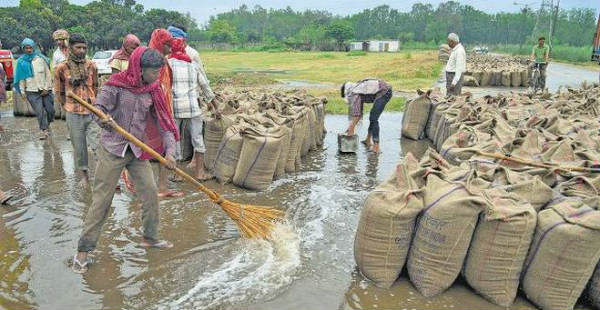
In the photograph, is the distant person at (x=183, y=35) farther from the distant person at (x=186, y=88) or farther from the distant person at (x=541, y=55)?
the distant person at (x=541, y=55)

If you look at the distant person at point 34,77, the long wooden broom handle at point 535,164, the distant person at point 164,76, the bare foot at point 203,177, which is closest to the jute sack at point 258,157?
the bare foot at point 203,177

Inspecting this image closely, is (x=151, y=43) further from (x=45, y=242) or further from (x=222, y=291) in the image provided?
(x=222, y=291)

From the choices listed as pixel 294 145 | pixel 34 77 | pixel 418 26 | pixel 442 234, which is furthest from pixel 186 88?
pixel 418 26

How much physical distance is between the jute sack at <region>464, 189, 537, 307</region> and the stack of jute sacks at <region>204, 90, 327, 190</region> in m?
2.61

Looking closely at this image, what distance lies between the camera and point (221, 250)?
3.75 meters

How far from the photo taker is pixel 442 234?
115 inches

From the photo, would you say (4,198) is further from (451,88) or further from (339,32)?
(339,32)

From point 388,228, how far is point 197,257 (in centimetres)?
149

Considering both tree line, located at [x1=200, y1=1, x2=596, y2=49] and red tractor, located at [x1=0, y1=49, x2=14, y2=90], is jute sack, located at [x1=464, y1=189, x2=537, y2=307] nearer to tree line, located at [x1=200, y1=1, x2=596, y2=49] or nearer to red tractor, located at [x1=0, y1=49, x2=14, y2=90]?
→ red tractor, located at [x1=0, y1=49, x2=14, y2=90]

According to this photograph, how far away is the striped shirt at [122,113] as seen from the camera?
3297 mm

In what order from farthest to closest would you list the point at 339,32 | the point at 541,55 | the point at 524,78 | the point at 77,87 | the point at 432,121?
the point at 339,32, the point at 524,78, the point at 541,55, the point at 432,121, the point at 77,87

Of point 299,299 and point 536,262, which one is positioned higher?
point 536,262

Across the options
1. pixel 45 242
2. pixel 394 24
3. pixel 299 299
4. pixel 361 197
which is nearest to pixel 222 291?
pixel 299 299

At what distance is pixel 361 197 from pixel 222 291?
2.35 meters
